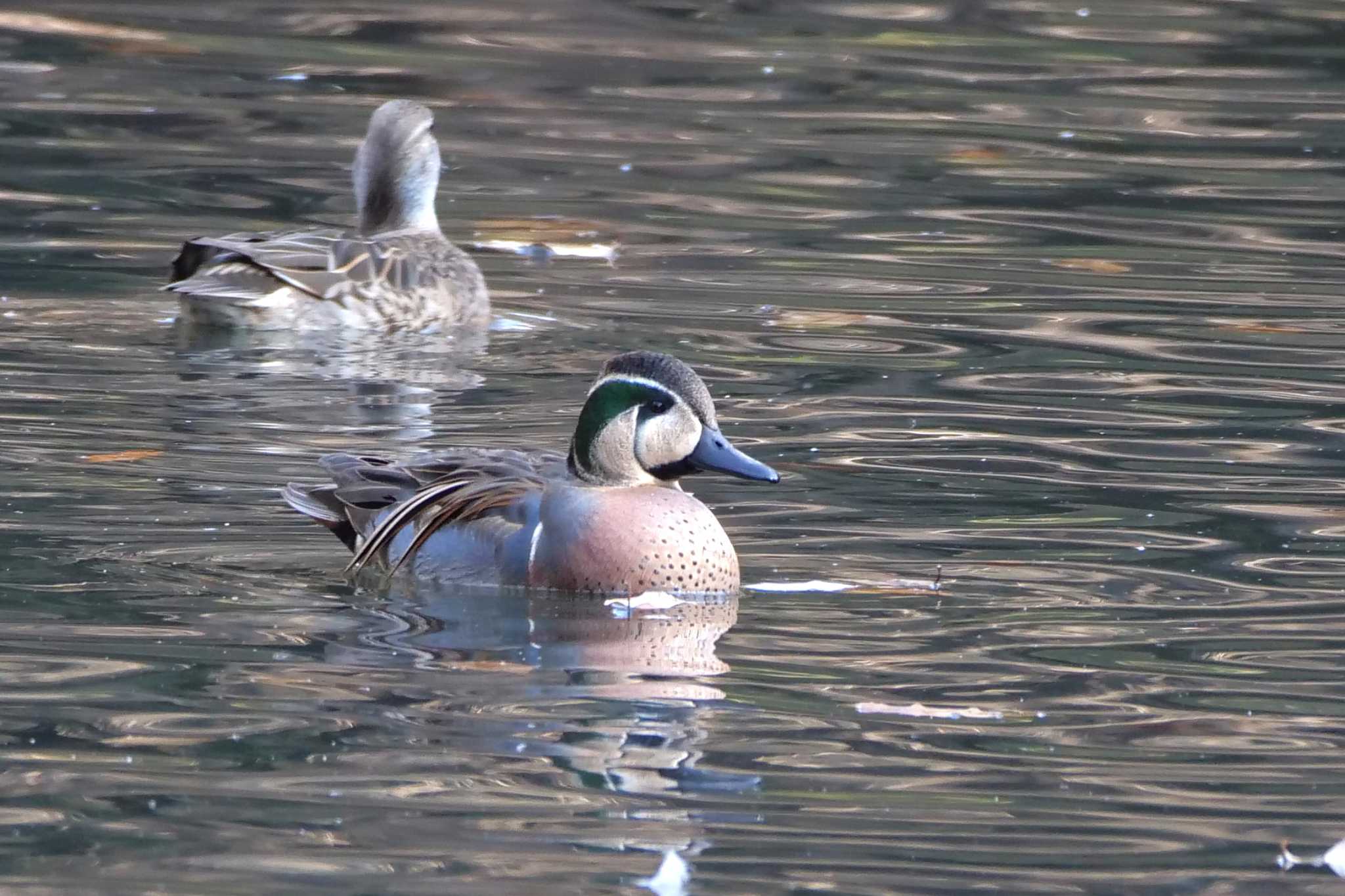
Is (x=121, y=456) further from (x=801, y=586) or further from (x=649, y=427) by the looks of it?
(x=801, y=586)

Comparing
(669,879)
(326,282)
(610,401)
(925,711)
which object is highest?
(610,401)

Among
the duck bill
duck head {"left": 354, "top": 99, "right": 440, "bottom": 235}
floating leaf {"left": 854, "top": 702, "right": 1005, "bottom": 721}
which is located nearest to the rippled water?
floating leaf {"left": 854, "top": 702, "right": 1005, "bottom": 721}

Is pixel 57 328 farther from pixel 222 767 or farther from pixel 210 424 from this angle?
pixel 222 767

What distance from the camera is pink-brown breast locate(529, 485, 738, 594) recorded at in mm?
7477

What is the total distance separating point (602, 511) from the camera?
7.54m

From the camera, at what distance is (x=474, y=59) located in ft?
60.5

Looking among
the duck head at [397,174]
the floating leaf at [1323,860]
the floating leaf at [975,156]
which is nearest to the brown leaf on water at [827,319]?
the duck head at [397,174]

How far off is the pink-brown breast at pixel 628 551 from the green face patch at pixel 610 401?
197mm

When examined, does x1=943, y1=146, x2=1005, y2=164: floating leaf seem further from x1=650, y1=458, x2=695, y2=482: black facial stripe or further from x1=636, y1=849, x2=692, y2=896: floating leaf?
x1=636, y1=849, x2=692, y2=896: floating leaf

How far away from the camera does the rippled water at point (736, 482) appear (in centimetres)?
560

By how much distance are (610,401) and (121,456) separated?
2233 mm

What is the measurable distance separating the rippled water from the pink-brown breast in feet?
0.37

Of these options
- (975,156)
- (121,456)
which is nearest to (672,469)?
(121,456)

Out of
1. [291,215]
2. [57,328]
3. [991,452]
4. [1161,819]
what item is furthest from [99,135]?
[1161,819]
